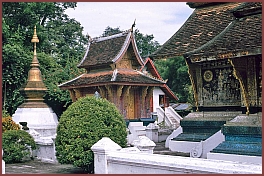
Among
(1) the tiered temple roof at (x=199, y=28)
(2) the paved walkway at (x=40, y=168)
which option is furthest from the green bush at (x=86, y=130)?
(1) the tiered temple roof at (x=199, y=28)

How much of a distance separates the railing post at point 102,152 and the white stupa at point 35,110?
11.5 m

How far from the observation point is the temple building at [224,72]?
34.7 feet

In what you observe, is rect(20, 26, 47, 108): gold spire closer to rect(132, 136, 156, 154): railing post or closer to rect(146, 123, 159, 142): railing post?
rect(146, 123, 159, 142): railing post

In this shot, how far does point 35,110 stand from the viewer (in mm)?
23031

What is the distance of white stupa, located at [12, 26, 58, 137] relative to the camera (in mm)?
21783

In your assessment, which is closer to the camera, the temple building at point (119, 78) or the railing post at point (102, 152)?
the railing post at point (102, 152)

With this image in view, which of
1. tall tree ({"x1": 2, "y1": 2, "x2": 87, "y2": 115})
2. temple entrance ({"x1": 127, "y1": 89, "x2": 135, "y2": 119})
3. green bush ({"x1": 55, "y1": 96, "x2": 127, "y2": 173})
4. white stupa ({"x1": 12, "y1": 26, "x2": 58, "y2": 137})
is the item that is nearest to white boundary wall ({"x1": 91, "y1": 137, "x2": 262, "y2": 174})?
green bush ({"x1": 55, "y1": 96, "x2": 127, "y2": 173})

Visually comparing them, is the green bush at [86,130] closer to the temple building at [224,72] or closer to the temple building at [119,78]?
the temple building at [224,72]

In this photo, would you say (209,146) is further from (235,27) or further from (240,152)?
(235,27)

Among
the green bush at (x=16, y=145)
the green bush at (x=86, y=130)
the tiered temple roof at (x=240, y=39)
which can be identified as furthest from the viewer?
the green bush at (x=16, y=145)

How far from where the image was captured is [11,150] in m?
13.5

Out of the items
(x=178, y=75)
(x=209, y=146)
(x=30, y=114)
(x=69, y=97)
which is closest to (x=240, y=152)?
(x=209, y=146)

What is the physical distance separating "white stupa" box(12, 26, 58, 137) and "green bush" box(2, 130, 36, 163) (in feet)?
21.8

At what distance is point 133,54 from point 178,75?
650 inches
